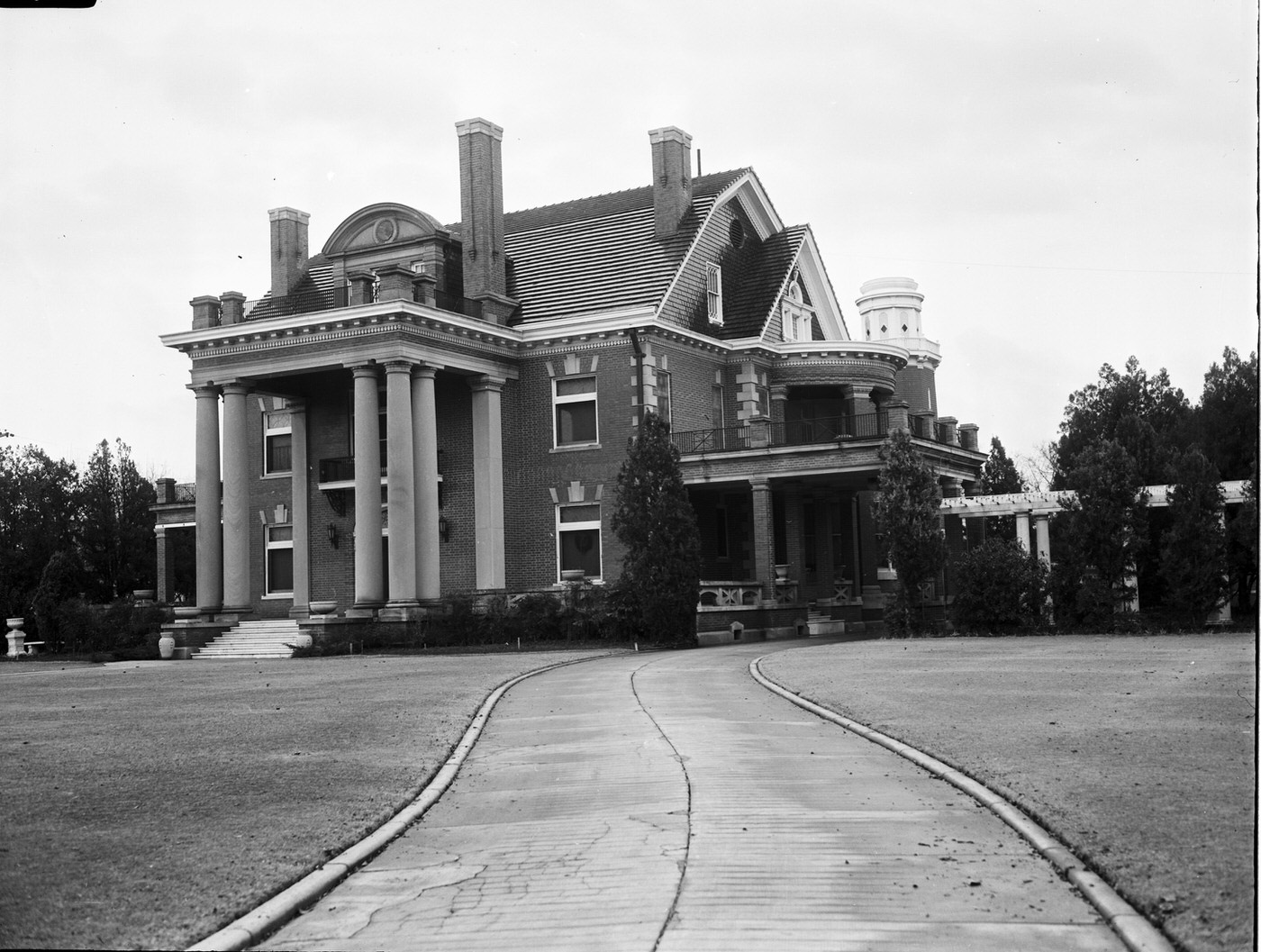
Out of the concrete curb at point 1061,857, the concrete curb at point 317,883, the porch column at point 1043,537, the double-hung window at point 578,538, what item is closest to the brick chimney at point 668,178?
the double-hung window at point 578,538

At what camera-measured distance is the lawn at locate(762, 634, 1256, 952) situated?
8.07 metres

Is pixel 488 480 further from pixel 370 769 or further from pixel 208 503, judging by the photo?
pixel 370 769

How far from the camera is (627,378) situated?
41406 millimetres

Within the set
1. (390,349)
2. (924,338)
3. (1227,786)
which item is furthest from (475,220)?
(1227,786)

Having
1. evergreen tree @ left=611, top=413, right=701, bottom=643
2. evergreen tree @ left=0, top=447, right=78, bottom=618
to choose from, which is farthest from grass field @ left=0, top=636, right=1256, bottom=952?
evergreen tree @ left=0, top=447, right=78, bottom=618

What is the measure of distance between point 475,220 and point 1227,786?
1398 inches

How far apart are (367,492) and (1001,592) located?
1678 cm

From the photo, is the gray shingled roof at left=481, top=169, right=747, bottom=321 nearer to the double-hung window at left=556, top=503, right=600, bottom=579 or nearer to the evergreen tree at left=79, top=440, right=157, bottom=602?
the double-hung window at left=556, top=503, right=600, bottom=579

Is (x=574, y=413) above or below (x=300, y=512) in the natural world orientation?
above

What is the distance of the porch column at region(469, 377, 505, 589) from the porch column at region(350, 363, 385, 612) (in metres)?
3.40

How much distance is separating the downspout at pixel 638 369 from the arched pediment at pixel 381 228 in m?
7.69

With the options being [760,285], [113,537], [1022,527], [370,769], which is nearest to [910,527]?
[1022,527]

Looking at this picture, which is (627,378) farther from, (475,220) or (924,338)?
(924,338)

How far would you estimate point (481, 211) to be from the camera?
4381cm
